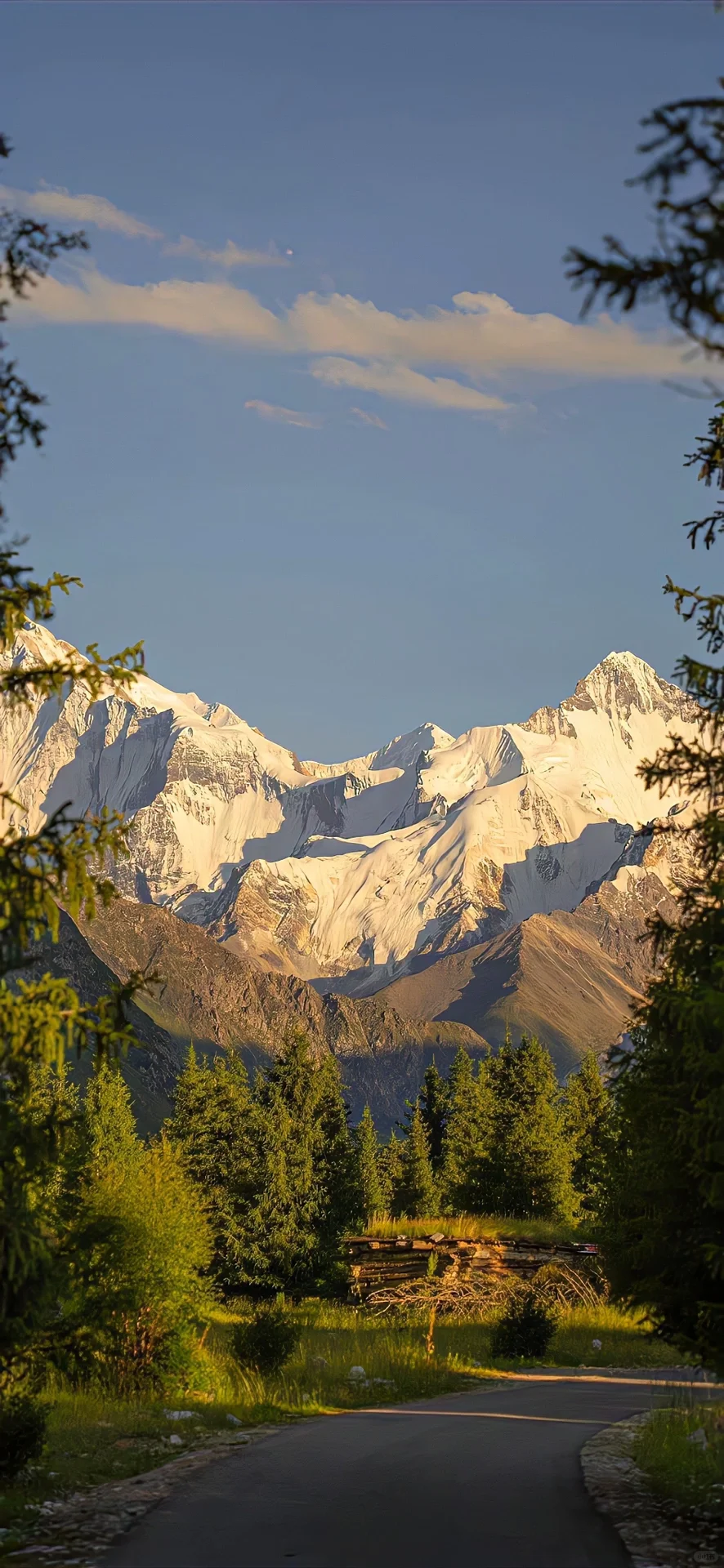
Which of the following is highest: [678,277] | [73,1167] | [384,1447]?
[678,277]

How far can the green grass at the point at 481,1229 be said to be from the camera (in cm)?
4209

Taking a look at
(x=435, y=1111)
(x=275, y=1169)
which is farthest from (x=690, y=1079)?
(x=435, y=1111)

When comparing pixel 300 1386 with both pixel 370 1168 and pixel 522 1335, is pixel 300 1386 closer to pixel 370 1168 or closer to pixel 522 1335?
pixel 522 1335

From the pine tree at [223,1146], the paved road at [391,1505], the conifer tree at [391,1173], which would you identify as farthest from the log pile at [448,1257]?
the conifer tree at [391,1173]

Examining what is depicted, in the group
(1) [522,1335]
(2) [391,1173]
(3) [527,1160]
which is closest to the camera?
(1) [522,1335]

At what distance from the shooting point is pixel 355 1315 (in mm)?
39406

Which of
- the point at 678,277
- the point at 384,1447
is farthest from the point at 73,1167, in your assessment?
the point at 678,277

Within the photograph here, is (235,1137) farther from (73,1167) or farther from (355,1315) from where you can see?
(73,1167)

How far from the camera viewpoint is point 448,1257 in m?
41.3

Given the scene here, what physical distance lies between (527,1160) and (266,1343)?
123ft

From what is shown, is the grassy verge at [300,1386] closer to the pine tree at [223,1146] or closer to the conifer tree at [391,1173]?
the pine tree at [223,1146]

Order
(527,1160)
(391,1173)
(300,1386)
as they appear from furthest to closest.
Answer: (391,1173) → (527,1160) → (300,1386)

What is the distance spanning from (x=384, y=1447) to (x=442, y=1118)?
3255 inches

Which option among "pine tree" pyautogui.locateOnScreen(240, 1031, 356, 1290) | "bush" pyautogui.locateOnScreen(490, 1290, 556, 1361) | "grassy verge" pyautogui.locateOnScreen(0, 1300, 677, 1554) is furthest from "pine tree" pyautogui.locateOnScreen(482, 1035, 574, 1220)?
"bush" pyautogui.locateOnScreen(490, 1290, 556, 1361)
